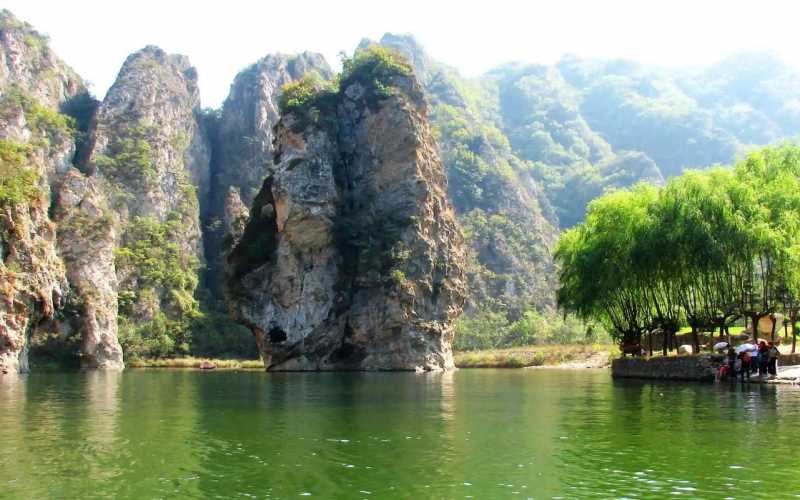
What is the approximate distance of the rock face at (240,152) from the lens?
170 m

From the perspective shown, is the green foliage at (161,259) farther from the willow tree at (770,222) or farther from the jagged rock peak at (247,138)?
the willow tree at (770,222)

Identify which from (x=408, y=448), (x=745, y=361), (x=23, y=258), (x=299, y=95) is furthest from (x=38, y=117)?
(x=408, y=448)

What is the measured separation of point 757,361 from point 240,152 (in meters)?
156

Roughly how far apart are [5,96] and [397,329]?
84.7m

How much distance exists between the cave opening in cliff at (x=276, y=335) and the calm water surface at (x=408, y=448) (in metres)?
61.9

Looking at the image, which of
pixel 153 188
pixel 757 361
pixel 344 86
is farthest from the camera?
pixel 153 188

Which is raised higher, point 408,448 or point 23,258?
point 23,258

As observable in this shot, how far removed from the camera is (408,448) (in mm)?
22438

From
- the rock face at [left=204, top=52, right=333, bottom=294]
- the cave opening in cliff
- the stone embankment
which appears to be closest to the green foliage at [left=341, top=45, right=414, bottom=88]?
the cave opening in cliff

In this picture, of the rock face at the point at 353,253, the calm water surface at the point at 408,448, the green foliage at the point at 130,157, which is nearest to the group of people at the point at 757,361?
the calm water surface at the point at 408,448

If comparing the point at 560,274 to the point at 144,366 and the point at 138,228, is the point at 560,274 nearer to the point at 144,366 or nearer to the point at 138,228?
the point at 144,366

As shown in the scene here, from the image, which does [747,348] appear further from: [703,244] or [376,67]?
[376,67]

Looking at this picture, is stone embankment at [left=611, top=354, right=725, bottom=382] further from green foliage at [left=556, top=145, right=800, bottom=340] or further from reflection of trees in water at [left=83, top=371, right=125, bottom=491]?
reflection of trees in water at [left=83, top=371, right=125, bottom=491]

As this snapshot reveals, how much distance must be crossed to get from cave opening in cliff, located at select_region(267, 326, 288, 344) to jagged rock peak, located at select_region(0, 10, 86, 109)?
258ft
